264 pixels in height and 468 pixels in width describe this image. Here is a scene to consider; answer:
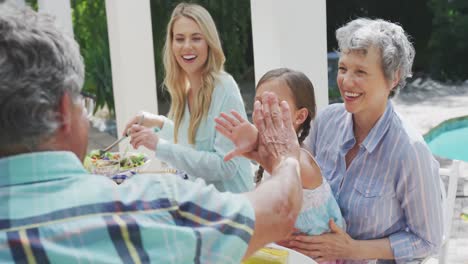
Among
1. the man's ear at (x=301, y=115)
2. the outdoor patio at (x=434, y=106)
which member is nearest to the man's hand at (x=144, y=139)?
the man's ear at (x=301, y=115)

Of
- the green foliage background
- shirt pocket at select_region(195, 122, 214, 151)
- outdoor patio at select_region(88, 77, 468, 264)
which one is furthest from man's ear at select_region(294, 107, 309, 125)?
the green foliage background

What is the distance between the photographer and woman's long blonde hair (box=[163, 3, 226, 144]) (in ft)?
8.52

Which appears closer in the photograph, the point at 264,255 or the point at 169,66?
the point at 264,255

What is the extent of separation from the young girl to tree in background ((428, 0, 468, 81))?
9315mm

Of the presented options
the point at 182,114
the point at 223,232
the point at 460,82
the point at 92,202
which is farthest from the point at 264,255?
the point at 460,82

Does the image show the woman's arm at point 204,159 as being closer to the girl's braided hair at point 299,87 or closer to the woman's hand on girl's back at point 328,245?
the girl's braided hair at point 299,87

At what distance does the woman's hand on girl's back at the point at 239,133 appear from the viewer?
1496 millimetres

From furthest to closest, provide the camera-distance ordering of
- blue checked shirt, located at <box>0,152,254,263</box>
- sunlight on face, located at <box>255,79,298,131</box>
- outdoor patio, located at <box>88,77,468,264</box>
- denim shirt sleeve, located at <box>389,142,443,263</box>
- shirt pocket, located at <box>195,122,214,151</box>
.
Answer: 1. outdoor patio, located at <box>88,77,468,264</box>
2. shirt pocket, located at <box>195,122,214,151</box>
3. sunlight on face, located at <box>255,79,298,131</box>
4. denim shirt sleeve, located at <box>389,142,443,263</box>
5. blue checked shirt, located at <box>0,152,254,263</box>

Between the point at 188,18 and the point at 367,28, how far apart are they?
99 centimetres

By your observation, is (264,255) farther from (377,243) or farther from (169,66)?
(169,66)

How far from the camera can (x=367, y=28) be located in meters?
1.98

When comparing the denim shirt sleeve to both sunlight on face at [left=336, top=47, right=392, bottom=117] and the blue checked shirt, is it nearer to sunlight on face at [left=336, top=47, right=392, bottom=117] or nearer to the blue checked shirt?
sunlight on face at [left=336, top=47, right=392, bottom=117]

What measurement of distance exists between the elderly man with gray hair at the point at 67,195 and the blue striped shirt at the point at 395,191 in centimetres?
99

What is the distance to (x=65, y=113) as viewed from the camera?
94 centimetres
